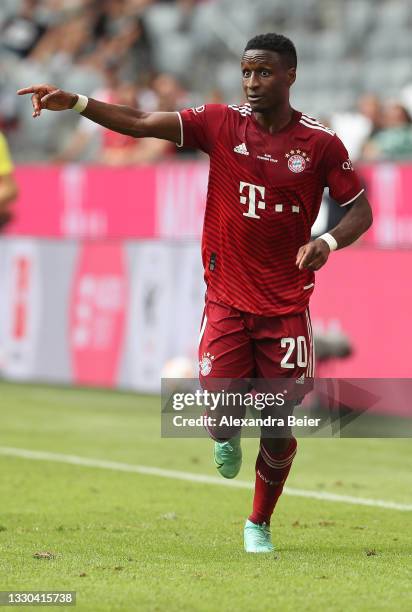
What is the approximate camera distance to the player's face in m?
6.73

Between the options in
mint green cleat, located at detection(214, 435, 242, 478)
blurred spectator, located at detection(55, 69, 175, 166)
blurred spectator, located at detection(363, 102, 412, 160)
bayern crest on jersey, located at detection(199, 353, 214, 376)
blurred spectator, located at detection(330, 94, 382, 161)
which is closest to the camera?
bayern crest on jersey, located at detection(199, 353, 214, 376)

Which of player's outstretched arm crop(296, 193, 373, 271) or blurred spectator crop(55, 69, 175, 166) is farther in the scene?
blurred spectator crop(55, 69, 175, 166)

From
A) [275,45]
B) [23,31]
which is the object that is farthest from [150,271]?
[23,31]

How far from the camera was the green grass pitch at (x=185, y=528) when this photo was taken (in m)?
Answer: 5.84

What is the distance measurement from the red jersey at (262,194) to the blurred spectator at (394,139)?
992cm

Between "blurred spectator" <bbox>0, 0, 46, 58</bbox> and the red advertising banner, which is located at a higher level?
"blurred spectator" <bbox>0, 0, 46, 58</bbox>

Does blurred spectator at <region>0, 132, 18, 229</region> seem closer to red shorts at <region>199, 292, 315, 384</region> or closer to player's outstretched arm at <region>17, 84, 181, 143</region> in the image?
player's outstretched arm at <region>17, 84, 181, 143</region>

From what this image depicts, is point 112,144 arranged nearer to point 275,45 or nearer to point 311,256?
point 275,45

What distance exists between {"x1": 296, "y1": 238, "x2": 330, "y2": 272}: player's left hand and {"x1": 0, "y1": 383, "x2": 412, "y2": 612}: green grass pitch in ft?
4.59

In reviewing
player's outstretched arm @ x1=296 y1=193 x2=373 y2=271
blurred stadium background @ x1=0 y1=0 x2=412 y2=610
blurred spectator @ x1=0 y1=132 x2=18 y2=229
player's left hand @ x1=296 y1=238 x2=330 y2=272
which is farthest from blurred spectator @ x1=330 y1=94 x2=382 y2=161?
player's left hand @ x1=296 y1=238 x2=330 y2=272

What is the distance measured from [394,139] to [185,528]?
989cm

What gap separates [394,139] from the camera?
16906 millimetres

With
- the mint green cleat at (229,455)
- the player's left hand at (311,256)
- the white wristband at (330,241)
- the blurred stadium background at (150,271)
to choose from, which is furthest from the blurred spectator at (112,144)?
the player's left hand at (311,256)

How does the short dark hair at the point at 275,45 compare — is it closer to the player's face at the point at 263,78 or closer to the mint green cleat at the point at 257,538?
the player's face at the point at 263,78
